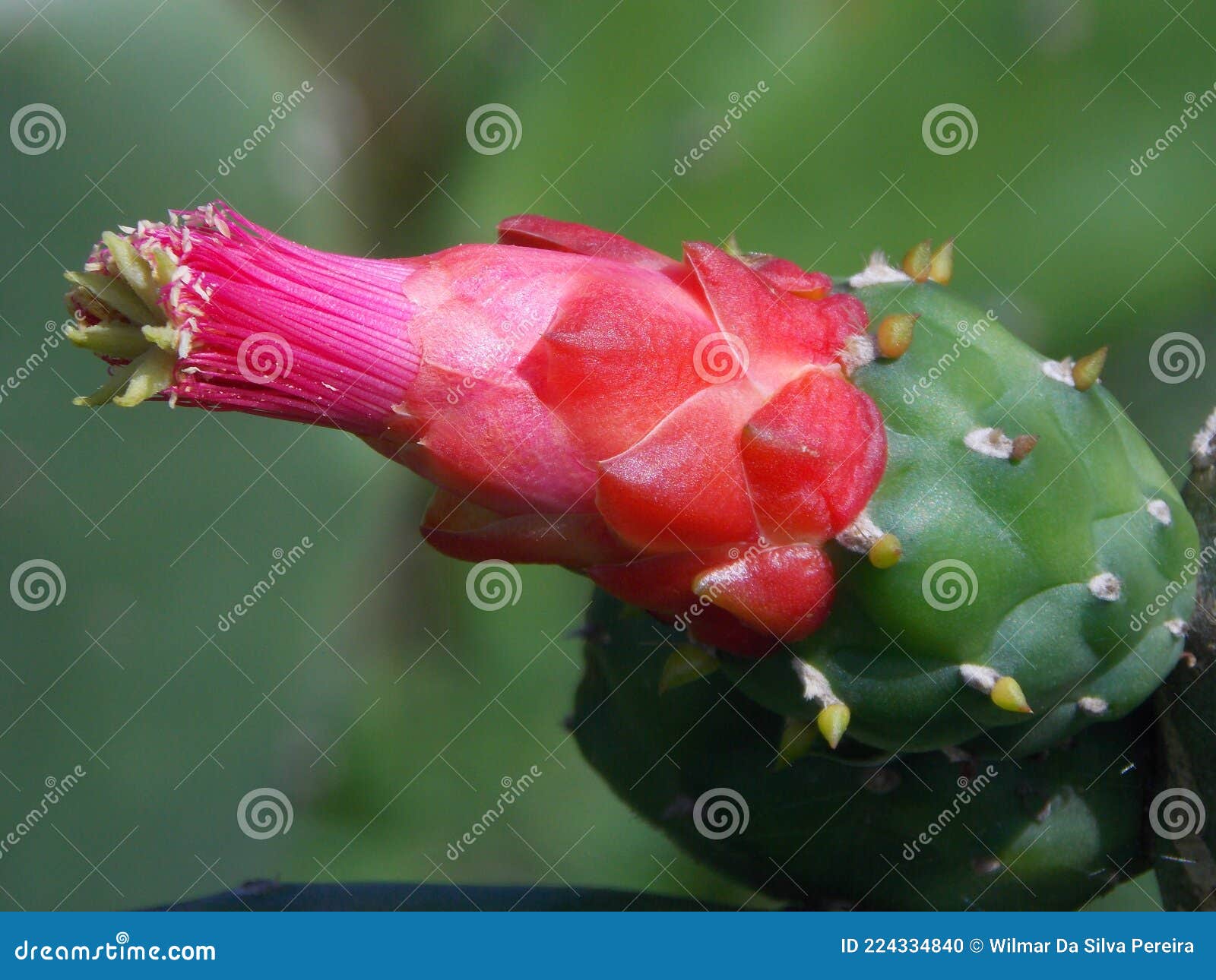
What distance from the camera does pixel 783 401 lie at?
42.3 inches

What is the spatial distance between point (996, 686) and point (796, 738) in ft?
0.72

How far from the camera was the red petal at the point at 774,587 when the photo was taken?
105 centimetres

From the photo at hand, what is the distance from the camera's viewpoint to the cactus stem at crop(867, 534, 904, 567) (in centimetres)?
105

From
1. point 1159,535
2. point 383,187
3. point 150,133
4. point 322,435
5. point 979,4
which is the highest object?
point 979,4

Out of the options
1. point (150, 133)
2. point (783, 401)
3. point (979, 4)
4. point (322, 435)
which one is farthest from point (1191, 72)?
point (150, 133)

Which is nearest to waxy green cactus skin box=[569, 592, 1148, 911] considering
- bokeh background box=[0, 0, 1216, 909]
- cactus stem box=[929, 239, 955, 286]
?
bokeh background box=[0, 0, 1216, 909]

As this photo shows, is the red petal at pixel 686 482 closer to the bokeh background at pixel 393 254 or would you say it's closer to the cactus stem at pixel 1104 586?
the cactus stem at pixel 1104 586

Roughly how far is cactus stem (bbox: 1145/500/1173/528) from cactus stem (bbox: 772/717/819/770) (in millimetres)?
460

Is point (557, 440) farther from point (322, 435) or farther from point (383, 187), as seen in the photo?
point (383, 187)

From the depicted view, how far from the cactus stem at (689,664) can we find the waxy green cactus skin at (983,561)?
0.11ft

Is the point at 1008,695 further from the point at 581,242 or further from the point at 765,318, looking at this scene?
the point at 581,242

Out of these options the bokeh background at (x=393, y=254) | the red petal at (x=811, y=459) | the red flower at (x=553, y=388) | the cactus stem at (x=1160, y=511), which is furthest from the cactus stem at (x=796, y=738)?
the bokeh background at (x=393, y=254)

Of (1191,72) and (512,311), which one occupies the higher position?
(1191,72)
